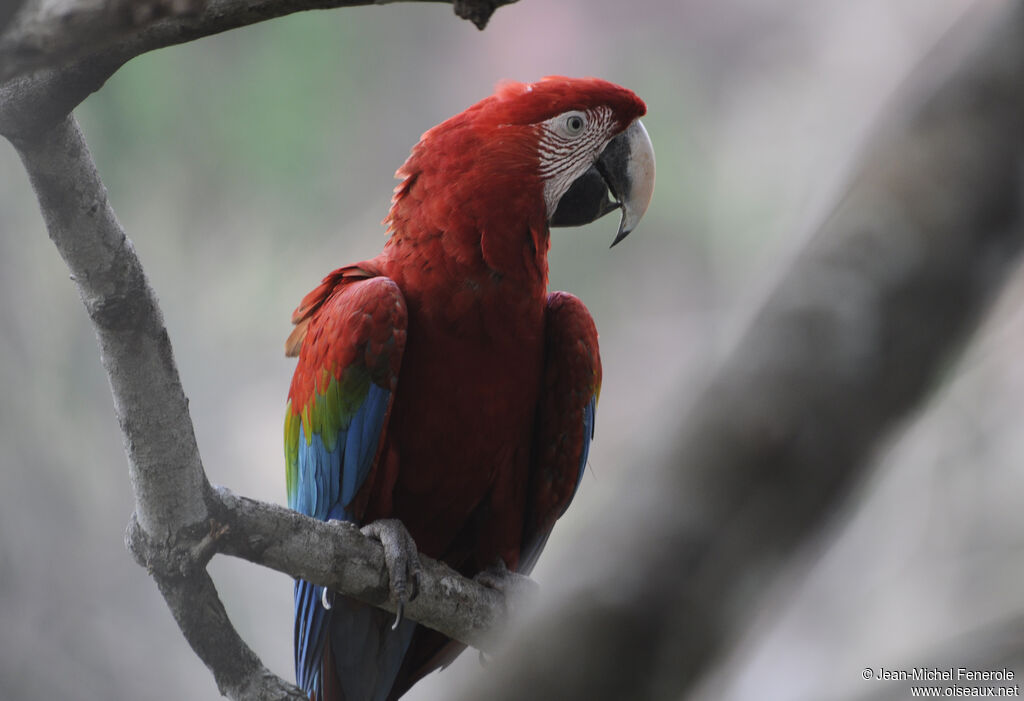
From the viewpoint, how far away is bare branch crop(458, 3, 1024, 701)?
12.5 inches

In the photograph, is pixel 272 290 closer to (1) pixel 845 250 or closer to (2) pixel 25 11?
(2) pixel 25 11

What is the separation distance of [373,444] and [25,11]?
0.89 meters

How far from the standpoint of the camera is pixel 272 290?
2.89m

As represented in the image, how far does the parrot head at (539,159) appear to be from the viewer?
146 centimetres

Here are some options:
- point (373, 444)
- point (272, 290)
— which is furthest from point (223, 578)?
point (373, 444)

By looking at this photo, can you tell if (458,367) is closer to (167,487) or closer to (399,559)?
(399,559)

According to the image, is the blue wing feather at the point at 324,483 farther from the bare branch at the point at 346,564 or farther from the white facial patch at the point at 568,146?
the white facial patch at the point at 568,146

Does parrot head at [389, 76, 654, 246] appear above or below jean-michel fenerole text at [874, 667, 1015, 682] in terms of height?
above

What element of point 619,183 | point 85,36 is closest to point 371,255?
point 619,183

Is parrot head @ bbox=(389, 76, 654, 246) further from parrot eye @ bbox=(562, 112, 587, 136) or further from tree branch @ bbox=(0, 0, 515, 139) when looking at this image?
tree branch @ bbox=(0, 0, 515, 139)

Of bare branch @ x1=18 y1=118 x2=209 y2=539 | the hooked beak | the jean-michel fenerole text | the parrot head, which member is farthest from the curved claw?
the jean-michel fenerole text

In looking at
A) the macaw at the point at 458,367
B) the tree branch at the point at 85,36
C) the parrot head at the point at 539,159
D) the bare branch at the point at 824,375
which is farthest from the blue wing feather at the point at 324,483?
the bare branch at the point at 824,375

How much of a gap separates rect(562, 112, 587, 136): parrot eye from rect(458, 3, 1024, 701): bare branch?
1195mm

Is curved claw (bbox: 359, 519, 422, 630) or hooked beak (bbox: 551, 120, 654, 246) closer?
curved claw (bbox: 359, 519, 422, 630)
